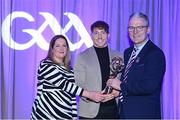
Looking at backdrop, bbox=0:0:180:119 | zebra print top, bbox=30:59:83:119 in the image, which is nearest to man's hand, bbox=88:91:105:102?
zebra print top, bbox=30:59:83:119

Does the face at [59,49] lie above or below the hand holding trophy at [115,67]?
above

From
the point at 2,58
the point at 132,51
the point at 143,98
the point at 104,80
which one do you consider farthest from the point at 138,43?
the point at 2,58

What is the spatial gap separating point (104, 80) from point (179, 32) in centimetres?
167

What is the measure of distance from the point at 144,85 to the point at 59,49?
3.42 ft

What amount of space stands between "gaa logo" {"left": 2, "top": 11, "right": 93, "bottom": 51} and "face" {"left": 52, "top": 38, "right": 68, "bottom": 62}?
906 mm

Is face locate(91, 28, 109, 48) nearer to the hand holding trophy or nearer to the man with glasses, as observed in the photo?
the hand holding trophy

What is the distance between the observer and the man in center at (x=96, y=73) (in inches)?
127

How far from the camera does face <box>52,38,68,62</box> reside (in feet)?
10.6

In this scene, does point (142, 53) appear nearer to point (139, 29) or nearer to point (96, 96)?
point (139, 29)

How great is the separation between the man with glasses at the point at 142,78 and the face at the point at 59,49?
685 millimetres

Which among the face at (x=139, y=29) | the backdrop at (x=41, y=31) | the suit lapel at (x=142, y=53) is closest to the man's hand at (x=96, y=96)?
the suit lapel at (x=142, y=53)

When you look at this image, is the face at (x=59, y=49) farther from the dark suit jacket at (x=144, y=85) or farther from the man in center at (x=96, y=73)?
the dark suit jacket at (x=144, y=85)

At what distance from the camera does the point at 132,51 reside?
2902 millimetres

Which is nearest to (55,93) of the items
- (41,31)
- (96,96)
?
(96,96)
